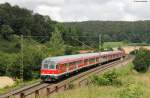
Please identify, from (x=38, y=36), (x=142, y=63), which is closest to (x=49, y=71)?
(x=142, y=63)

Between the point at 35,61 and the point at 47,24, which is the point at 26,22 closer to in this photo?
the point at 47,24

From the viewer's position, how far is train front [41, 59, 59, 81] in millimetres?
39938

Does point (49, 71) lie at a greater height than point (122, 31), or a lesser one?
lesser

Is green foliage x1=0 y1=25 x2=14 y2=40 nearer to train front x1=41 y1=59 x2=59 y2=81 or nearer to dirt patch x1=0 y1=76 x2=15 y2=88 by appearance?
dirt patch x1=0 y1=76 x2=15 y2=88

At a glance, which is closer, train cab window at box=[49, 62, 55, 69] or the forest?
train cab window at box=[49, 62, 55, 69]

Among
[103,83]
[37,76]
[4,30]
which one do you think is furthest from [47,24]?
[103,83]

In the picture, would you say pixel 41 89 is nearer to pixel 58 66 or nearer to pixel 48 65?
pixel 58 66

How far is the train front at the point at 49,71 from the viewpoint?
39.9 meters

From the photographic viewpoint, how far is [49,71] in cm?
4062

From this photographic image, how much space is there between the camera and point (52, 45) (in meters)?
84.1

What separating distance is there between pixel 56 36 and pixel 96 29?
99142mm

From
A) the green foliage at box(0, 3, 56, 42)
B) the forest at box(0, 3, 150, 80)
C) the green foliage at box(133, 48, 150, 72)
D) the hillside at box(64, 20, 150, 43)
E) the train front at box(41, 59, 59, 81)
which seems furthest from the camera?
the hillside at box(64, 20, 150, 43)

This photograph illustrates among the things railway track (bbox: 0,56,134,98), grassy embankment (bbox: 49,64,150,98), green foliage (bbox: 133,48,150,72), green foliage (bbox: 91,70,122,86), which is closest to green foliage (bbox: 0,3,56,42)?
green foliage (bbox: 133,48,150,72)

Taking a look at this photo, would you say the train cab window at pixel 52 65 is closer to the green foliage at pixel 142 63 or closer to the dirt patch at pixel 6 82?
the dirt patch at pixel 6 82
